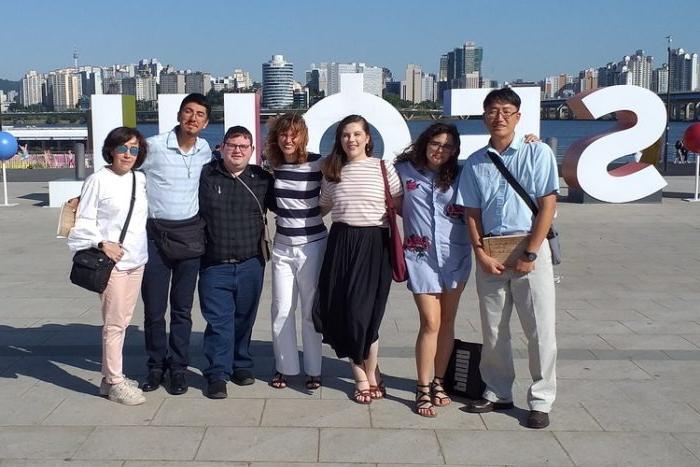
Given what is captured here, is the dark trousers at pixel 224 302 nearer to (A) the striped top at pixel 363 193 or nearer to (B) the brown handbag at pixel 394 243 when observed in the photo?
(A) the striped top at pixel 363 193

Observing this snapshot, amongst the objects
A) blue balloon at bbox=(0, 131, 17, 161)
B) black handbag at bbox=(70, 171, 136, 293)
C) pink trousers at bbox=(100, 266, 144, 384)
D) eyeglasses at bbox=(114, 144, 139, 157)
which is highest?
blue balloon at bbox=(0, 131, 17, 161)

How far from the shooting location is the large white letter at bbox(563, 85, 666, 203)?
1538cm

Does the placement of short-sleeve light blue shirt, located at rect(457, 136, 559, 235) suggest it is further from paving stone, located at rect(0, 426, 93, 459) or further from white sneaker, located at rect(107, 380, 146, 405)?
paving stone, located at rect(0, 426, 93, 459)

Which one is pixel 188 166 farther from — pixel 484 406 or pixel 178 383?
pixel 484 406

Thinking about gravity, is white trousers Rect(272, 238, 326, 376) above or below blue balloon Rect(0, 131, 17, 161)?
below

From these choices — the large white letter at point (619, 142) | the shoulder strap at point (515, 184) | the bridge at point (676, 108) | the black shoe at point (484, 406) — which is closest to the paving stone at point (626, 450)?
the black shoe at point (484, 406)

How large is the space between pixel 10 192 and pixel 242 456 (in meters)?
16.8

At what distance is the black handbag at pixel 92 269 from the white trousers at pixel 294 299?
0.96 m

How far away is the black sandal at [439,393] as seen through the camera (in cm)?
454

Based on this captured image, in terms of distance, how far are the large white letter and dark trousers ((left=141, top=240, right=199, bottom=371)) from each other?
11.9 m

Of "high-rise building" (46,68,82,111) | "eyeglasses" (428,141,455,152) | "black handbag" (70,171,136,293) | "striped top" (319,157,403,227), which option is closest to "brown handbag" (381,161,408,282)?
"striped top" (319,157,403,227)

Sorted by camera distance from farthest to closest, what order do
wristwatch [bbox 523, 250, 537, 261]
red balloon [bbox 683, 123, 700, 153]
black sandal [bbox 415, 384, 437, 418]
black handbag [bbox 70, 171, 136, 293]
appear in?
red balloon [bbox 683, 123, 700, 153] < black sandal [bbox 415, 384, 437, 418] < black handbag [bbox 70, 171, 136, 293] < wristwatch [bbox 523, 250, 537, 261]

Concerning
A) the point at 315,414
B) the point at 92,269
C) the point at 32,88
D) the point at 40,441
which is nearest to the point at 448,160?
the point at 315,414

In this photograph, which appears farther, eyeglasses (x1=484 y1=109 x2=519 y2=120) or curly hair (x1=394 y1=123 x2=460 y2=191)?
curly hair (x1=394 y1=123 x2=460 y2=191)
